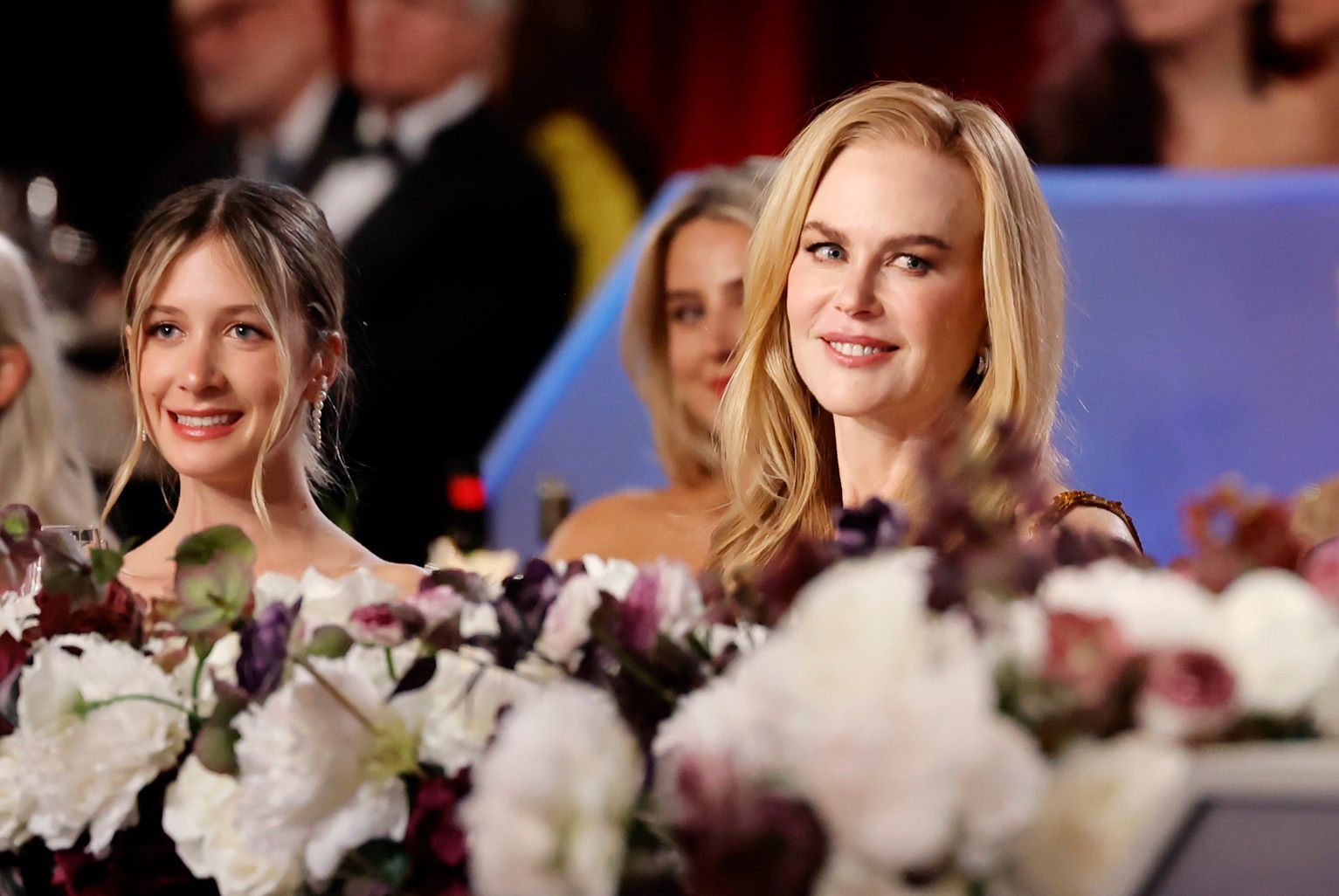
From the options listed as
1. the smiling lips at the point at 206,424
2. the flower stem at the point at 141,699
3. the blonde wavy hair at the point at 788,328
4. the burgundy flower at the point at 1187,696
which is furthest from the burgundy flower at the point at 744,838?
the smiling lips at the point at 206,424

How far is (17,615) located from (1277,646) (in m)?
0.60

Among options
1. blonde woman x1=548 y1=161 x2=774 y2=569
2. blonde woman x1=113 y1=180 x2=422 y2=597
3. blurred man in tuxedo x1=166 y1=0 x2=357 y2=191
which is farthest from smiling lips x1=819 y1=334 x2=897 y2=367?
blurred man in tuxedo x1=166 y1=0 x2=357 y2=191

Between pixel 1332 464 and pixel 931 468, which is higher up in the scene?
pixel 931 468

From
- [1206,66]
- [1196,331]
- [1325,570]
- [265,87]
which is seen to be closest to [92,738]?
[1325,570]

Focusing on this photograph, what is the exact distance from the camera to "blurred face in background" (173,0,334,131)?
5.05 meters

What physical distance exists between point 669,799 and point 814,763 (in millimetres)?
81

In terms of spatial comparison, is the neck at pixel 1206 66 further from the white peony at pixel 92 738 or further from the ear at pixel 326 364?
the white peony at pixel 92 738

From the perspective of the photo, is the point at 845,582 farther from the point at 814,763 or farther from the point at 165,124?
the point at 165,124

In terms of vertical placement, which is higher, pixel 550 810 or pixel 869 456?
pixel 550 810

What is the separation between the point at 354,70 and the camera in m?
5.02

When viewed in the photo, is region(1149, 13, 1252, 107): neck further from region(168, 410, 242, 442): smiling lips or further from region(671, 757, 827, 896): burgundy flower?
region(671, 757, 827, 896): burgundy flower

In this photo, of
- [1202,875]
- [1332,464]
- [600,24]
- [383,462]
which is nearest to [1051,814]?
[1202,875]

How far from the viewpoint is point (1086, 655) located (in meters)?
0.54

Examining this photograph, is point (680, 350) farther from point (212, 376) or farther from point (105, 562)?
point (105, 562)
